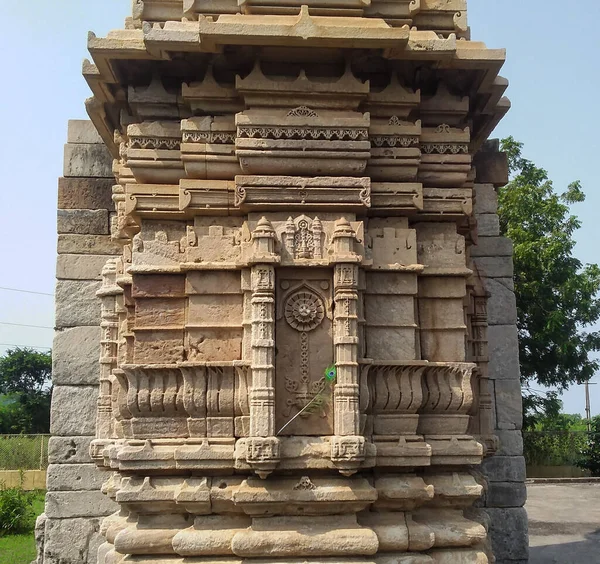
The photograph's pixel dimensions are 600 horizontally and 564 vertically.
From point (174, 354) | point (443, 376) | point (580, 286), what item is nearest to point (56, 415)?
point (174, 354)

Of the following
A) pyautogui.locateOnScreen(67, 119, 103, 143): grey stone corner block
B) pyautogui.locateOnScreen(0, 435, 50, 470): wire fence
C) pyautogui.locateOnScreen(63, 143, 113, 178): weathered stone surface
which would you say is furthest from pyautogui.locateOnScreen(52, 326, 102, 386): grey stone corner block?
pyautogui.locateOnScreen(0, 435, 50, 470): wire fence

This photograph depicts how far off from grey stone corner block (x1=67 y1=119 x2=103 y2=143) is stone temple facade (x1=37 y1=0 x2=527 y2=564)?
2.55m

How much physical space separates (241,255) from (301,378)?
1192mm

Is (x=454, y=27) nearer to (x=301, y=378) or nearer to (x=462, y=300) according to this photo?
(x=462, y=300)

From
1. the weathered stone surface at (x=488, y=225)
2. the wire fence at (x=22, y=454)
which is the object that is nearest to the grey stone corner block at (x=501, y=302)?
the weathered stone surface at (x=488, y=225)

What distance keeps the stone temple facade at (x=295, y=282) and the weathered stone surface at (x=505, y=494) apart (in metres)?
2.58

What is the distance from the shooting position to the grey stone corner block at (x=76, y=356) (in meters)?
8.50

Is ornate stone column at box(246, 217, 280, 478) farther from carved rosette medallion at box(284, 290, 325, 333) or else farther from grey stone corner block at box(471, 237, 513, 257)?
grey stone corner block at box(471, 237, 513, 257)

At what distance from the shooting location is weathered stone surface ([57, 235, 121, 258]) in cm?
874

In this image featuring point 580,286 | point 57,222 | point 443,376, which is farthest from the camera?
point 580,286

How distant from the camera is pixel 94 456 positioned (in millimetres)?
7094

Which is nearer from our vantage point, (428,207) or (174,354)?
(174,354)

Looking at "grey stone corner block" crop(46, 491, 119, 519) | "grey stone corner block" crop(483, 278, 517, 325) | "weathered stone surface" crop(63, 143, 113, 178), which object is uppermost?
"weathered stone surface" crop(63, 143, 113, 178)

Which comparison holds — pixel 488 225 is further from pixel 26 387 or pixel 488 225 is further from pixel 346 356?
pixel 26 387
